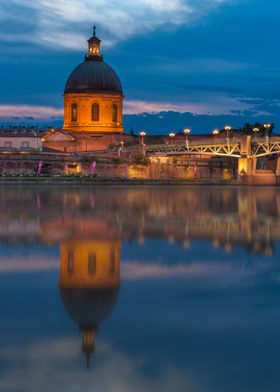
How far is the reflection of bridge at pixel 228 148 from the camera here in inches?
3939

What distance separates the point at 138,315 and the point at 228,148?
93.9m

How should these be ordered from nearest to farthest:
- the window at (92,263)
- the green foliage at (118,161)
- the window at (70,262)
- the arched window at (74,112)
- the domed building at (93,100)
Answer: the window at (92,263)
the window at (70,262)
the green foliage at (118,161)
the domed building at (93,100)
the arched window at (74,112)

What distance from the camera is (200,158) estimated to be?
116000 millimetres

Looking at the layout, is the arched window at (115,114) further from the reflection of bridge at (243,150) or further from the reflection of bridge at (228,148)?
the reflection of bridge at (243,150)

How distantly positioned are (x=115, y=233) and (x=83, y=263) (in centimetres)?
651

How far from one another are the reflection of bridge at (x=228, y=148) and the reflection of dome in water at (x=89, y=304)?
89548mm

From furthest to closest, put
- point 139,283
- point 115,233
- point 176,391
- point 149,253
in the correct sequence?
1. point 115,233
2. point 149,253
3. point 139,283
4. point 176,391

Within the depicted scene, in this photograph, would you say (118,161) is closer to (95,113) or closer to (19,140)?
(95,113)

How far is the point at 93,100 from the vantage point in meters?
114

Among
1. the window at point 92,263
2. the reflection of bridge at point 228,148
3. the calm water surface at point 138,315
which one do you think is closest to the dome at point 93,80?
the reflection of bridge at point 228,148

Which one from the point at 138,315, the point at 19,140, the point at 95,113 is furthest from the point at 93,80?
the point at 138,315

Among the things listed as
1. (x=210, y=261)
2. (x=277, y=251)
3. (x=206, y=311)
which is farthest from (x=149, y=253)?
(x=206, y=311)

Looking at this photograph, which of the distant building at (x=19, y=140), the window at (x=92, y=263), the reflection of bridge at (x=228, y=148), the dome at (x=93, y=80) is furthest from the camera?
the dome at (x=93, y=80)

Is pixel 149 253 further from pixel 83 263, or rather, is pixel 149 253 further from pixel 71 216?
pixel 71 216
